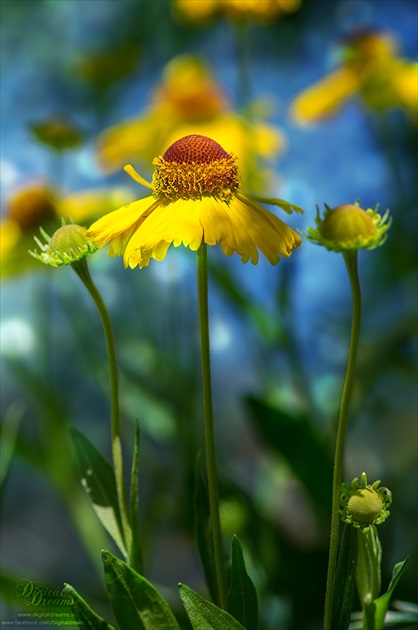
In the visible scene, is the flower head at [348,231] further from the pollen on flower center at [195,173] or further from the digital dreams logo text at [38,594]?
the digital dreams logo text at [38,594]

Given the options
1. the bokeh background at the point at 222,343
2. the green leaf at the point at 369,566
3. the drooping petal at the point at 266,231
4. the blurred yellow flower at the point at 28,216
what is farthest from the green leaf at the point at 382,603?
the blurred yellow flower at the point at 28,216

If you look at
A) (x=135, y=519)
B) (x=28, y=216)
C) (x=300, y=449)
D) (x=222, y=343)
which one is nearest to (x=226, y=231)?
(x=135, y=519)

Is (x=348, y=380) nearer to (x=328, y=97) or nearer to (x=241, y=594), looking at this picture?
(x=241, y=594)

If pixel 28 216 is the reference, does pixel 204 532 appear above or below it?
below

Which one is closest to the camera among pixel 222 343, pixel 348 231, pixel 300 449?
pixel 348 231

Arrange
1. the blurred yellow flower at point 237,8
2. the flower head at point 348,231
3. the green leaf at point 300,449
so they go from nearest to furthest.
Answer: the flower head at point 348,231 → the green leaf at point 300,449 → the blurred yellow flower at point 237,8

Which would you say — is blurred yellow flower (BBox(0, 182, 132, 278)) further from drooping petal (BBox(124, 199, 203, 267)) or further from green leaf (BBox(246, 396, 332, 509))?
drooping petal (BBox(124, 199, 203, 267))
